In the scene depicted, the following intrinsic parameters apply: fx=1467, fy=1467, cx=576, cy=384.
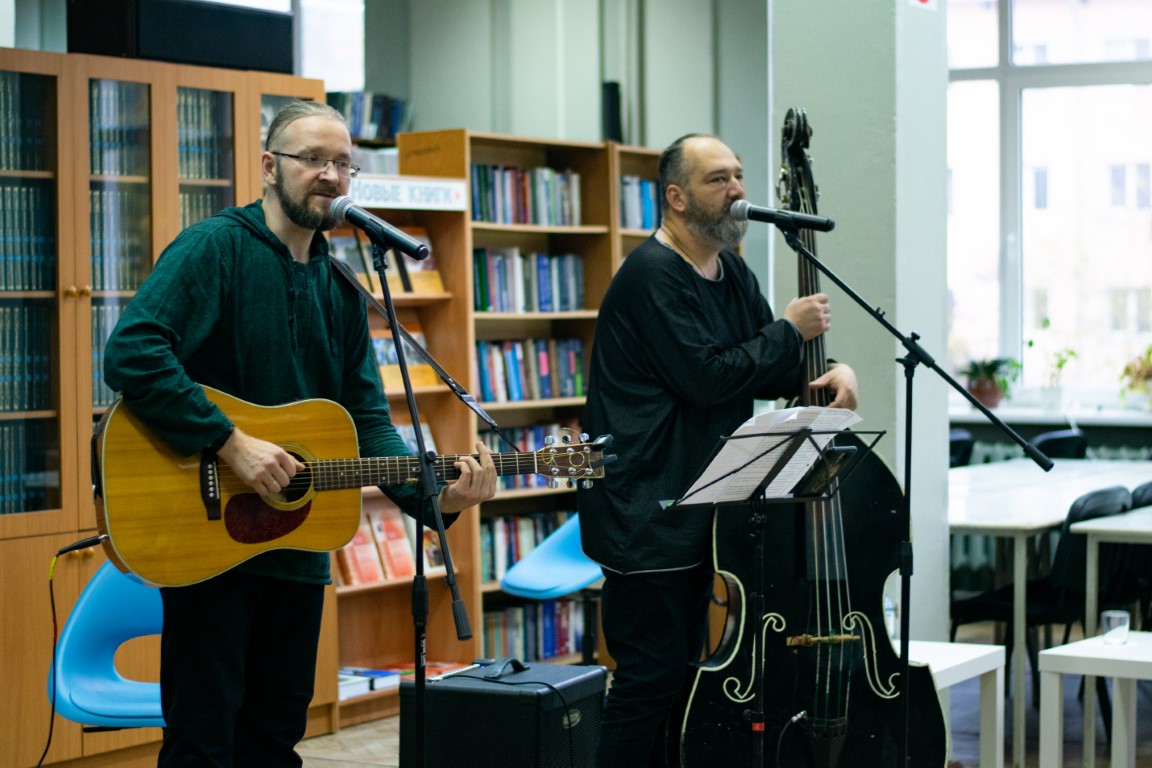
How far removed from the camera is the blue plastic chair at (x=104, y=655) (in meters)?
3.48

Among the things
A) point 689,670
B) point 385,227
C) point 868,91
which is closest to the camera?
point 385,227

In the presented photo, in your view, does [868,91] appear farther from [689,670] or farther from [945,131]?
[689,670]

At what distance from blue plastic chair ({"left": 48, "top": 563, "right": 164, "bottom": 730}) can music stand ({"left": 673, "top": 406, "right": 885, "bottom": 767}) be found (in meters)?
1.47

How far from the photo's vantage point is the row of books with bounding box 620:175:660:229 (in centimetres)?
630

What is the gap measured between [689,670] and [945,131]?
6.51 ft

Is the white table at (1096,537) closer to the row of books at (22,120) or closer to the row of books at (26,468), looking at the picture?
the row of books at (26,468)

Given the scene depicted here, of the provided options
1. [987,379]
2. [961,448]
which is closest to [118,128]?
[961,448]

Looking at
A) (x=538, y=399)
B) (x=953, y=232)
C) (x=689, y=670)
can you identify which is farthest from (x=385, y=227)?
(x=953, y=232)

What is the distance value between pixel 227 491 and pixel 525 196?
3572 millimetres

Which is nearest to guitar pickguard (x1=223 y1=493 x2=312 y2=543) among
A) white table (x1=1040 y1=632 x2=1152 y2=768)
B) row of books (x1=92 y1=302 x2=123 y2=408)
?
white table (x1=1040 y1=632 x2=1152 y2=768)

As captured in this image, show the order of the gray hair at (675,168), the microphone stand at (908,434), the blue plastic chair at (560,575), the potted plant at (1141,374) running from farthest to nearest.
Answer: the potted plant at (1141,374), the blue plastic chair at (560,575), the gray hair at (675,168), the microphone stand at (908,434)

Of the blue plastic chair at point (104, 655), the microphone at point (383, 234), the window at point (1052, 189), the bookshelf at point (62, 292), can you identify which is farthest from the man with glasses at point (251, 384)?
the window at point (1052, 189)

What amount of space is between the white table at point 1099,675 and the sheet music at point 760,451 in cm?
114

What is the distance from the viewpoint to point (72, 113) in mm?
4414
